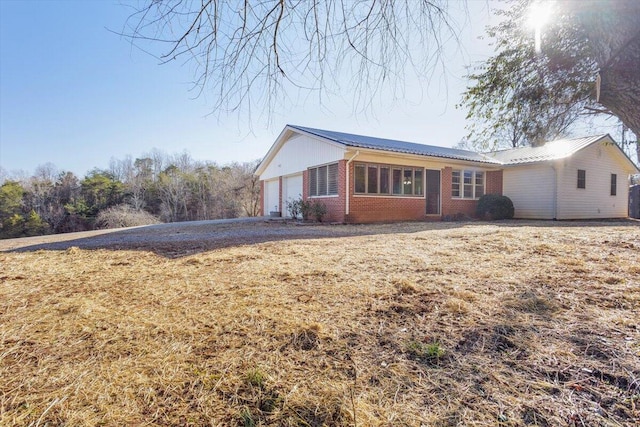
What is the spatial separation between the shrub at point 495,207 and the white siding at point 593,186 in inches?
80.6

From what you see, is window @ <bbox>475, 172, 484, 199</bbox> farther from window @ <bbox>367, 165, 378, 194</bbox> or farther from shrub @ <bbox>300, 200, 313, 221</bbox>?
shrub @ <bbox>300, 200, 313, 221</bbox>

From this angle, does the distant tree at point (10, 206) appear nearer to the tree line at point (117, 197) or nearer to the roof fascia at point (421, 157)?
the tree line at point (117, 197)

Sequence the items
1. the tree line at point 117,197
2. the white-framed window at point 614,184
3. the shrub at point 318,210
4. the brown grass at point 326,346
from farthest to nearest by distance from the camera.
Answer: the tree line at point 117,197
the white-framed window at point 614,184
the shrub at point 318,210
the brown grass at point 326,346

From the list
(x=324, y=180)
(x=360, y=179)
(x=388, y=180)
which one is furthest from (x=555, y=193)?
(x=324, y=180)

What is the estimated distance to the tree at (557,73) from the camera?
2.47m

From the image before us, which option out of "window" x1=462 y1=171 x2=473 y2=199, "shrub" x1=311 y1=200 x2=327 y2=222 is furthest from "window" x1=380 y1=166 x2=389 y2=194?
"window" x1=462 y1=171 x2=473 y2=199

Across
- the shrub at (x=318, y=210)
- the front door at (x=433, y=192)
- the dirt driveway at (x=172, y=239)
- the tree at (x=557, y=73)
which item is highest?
the tree at (x=557, y=73)

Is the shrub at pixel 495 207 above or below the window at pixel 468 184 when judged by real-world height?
below

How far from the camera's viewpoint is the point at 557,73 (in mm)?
4262

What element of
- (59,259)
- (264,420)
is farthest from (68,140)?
(264,420)

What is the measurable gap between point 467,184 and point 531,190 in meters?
2.78

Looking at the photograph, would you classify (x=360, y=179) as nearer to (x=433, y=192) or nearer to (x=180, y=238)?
(x=433, y=192)

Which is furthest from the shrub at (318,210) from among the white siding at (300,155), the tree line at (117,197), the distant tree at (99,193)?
the distant tree at (99,193)

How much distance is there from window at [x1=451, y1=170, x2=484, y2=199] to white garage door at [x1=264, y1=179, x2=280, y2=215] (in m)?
8.41
